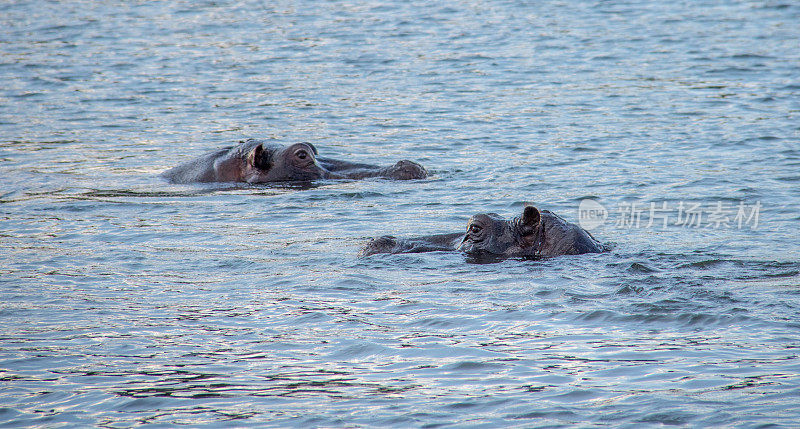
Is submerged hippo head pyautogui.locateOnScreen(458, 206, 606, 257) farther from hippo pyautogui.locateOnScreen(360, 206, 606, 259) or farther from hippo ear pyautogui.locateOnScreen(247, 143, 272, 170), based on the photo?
hippo ear pyautogui.locateOnScreen(247, 143, 272, 170)

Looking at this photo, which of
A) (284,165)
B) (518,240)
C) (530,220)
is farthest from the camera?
(284,165)

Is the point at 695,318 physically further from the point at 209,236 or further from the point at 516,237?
the point at 209,236

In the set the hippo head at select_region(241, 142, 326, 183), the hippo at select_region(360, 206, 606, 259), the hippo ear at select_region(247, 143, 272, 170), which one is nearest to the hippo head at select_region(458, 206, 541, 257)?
the hippo at select_region(360, 206, 606, 259)

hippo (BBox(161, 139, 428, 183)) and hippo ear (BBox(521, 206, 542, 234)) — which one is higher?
hippo (BBox(161, 139, 428, 183))

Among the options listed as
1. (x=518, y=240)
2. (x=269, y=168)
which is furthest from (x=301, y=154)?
(x=518, y=240)

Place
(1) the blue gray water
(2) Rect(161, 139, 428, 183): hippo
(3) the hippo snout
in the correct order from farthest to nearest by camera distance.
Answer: (2) Rect(161, 139, 428, 183): hippo < (3) the hippo snout < (1) the blue gray water

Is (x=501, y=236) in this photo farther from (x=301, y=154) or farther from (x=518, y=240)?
(x=301, y=154)

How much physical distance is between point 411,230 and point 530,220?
1952 mm

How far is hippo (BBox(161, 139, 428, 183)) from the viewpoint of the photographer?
14305mm

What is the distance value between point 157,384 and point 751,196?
319 inches

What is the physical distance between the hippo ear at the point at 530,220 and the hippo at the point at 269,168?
15.3ft

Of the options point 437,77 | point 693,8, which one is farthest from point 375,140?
point 693,8

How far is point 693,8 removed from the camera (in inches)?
1080

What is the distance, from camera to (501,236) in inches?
382
